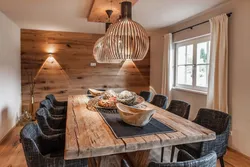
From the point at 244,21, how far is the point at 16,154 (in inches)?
154

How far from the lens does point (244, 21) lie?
263 cm

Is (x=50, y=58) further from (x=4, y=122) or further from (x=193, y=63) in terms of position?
(x=193, y=63)

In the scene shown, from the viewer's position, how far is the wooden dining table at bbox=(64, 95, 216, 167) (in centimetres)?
123

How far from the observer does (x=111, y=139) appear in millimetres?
1367

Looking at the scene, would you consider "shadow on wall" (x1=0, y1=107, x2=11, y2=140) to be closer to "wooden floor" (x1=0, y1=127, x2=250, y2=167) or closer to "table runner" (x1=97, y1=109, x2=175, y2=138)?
"wooden floor" (x1=0, y1=127, x2=250, y2=167)

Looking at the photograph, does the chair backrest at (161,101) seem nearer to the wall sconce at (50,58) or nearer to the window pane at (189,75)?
the window pane at (189,75)

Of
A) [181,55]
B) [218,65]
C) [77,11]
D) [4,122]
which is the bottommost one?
[4,122]

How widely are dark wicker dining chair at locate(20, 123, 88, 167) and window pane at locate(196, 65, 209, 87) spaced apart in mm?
2846

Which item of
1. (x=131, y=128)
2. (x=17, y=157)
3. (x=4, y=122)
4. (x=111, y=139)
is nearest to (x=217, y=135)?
(x=131, y=128)

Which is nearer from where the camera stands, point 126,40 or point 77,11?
point 126,40

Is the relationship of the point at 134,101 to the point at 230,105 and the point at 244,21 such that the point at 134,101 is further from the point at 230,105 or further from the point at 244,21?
the point at 244,21

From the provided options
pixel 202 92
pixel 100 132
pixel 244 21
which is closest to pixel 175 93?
pixel 202 92

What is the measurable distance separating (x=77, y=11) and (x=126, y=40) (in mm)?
1791

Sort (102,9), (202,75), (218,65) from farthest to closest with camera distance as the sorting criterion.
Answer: (202,75) < (218,65) < (102,9)
